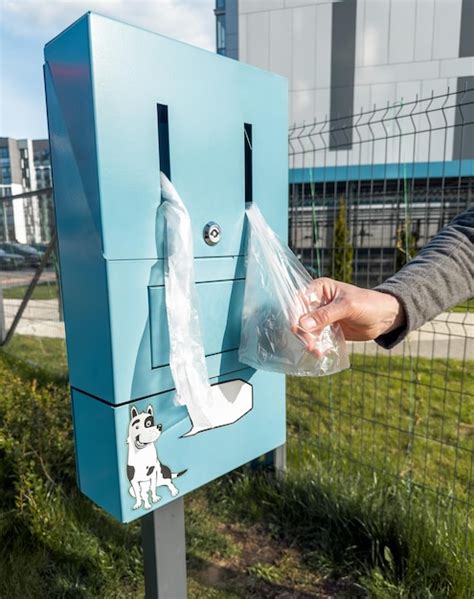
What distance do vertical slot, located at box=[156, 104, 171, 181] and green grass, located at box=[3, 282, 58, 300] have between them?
378 centimetres

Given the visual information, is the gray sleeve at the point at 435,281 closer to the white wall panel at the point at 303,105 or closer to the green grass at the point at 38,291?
the green grass at the point at 38,291

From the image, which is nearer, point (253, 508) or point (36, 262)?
point (253, 508)

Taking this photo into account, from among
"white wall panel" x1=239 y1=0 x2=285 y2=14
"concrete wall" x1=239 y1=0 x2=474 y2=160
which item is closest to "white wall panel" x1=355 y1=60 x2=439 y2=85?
"concrete wall" x1=239 y1=0 x2=474 y2=160

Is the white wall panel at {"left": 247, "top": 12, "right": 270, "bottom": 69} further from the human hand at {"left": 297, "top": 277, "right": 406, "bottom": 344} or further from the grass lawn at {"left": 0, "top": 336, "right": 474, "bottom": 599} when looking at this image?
the human hand at {"left": 297, "top": 277, "right": 406, "bottom": 344}

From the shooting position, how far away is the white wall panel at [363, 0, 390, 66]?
9.84 m

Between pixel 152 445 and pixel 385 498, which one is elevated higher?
pixel 152 445

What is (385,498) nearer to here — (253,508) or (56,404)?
(253,508)

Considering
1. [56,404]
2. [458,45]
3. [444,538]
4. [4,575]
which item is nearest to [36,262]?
[56,404]

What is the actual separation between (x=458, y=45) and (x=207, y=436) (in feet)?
37.8

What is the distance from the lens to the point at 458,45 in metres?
9.86

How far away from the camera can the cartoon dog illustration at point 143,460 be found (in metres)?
1.13

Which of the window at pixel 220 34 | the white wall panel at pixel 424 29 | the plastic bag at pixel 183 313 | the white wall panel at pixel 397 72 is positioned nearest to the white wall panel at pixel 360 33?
the white wall panel at pixel 397 72

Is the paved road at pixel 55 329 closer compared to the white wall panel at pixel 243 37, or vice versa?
the paved road at pixel 55 329

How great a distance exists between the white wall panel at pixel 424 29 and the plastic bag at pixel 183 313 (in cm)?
1105
